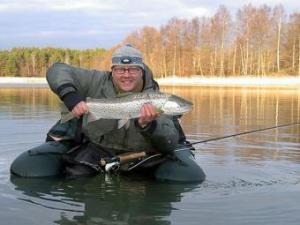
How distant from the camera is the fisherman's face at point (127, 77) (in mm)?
6309

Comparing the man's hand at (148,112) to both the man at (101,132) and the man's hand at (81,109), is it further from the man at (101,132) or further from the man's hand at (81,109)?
the man's hand at (81,109)

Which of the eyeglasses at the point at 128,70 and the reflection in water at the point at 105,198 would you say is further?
the eyeglasses at the point at 128,70

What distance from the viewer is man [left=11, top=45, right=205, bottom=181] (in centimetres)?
628

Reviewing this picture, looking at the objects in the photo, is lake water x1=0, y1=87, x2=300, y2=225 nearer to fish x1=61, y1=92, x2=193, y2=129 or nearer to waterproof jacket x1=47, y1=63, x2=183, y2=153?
waterproof jacket x1=47, y1=63, x2=183, y2=153

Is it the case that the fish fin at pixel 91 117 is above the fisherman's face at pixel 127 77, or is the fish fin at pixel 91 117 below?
below

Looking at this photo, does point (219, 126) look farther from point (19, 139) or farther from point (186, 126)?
point (19, 139)

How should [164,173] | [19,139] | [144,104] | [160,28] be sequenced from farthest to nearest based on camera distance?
1. [160,28]
2. [19,139]
3. [164,173]
4. [144,104]

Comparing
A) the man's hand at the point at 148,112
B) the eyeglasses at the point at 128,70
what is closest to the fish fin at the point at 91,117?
the man's hand at the point at 148,112

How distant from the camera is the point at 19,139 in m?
11.0

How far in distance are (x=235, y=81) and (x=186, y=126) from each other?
5043cm

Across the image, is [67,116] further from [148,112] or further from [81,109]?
[148,112]

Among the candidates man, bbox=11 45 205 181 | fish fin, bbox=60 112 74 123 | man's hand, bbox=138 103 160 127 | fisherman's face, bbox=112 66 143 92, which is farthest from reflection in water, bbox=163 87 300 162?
fish fin, bbox=60 112 74 123

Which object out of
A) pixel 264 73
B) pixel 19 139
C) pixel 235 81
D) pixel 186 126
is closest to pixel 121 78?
pixel 19 139

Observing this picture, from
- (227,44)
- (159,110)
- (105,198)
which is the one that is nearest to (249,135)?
(105,198)
